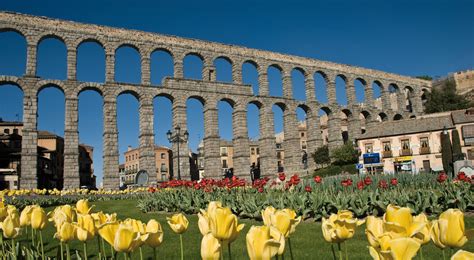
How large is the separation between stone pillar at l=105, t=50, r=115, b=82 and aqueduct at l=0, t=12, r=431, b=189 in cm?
10

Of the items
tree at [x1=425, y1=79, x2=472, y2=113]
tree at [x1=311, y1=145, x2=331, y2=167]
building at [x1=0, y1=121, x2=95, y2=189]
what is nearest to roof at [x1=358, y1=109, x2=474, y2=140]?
tree at [x1=311, y1=145, x2=331, y2=167]

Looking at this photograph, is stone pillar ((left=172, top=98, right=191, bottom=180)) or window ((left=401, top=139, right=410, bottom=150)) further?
window ((left=401, top=139, right=410, bottom=150))

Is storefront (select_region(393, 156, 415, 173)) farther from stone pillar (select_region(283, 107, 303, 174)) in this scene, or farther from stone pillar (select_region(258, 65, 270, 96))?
Result: stone pillar (select_region(258, 65, 270, 96))

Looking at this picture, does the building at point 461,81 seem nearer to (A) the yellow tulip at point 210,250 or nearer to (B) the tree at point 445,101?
(B) the tree at point 445,101

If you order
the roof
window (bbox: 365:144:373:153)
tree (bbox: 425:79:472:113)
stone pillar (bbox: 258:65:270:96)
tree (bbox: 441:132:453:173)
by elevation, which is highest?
stone pillar (bbox: 258:65:270:96)

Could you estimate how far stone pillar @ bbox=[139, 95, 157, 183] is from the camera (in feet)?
122

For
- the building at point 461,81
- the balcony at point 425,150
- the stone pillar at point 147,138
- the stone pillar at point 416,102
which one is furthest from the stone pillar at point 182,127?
the building at point 461,81

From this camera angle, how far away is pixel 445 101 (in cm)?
5853

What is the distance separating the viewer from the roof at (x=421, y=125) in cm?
3972

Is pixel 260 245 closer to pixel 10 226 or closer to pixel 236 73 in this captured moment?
pixel 10 226

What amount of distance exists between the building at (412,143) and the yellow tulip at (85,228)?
40.5m

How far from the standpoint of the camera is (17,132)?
193 feet

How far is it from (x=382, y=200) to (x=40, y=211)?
9.52 meters

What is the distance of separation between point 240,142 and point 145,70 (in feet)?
44.2
